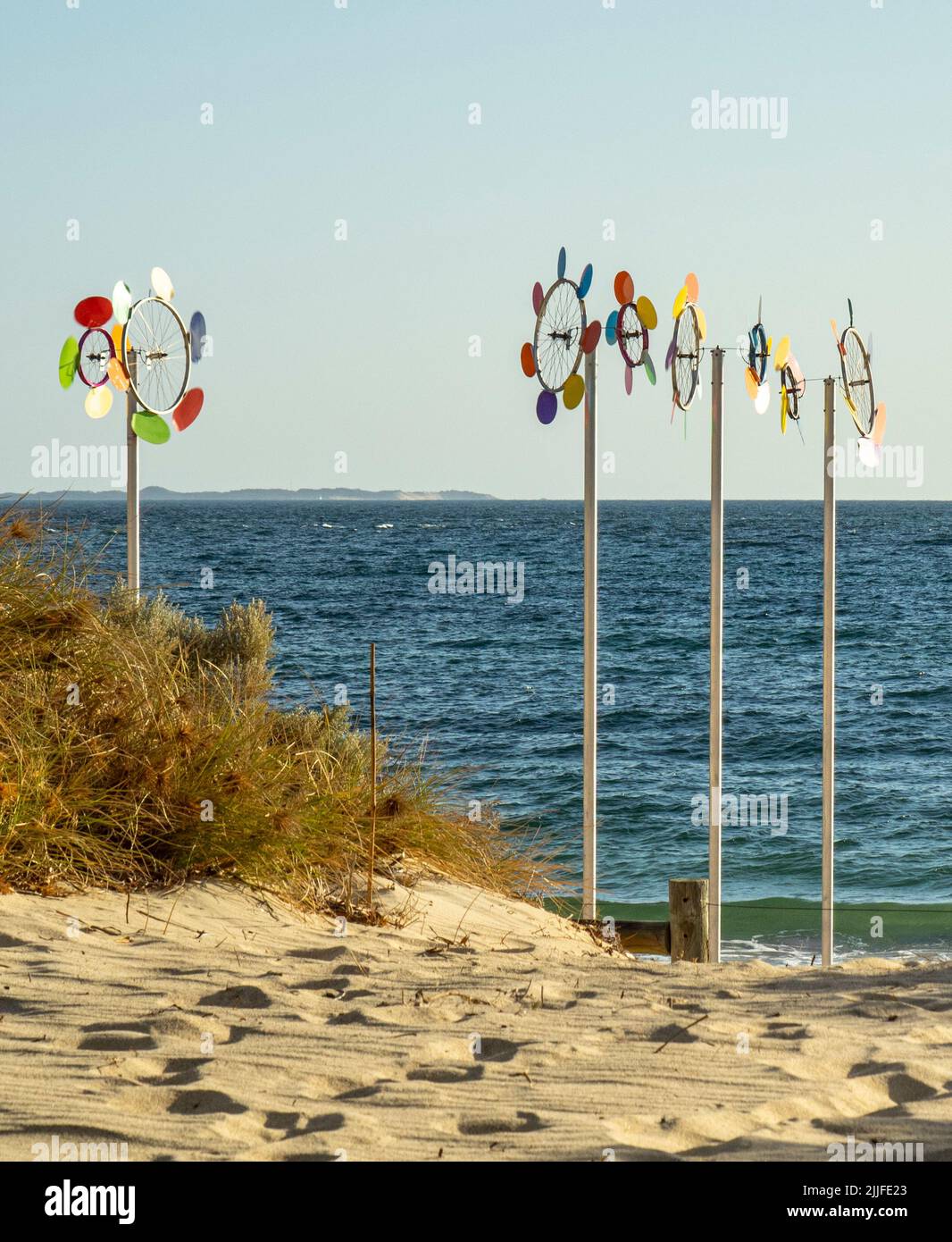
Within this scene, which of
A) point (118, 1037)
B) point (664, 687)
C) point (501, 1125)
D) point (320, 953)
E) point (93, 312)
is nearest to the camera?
point (501, 1125)

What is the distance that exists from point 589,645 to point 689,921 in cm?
162

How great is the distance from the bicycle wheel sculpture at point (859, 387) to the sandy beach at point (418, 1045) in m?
4.62

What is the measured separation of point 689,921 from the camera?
23.9 ft

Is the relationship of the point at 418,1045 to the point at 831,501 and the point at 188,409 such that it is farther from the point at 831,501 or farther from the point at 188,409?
the point at 831,501

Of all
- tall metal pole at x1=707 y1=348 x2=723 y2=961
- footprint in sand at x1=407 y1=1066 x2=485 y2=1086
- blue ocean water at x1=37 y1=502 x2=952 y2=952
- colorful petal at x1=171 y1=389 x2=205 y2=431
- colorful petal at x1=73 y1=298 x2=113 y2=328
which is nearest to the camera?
footprint in sand at x1=407 y1=1066 x2=485 y2=1086

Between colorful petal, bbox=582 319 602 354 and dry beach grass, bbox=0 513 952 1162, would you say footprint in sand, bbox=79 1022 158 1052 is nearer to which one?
dry beach grass, bbox=0 513 952 1162

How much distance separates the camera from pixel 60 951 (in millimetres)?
4789

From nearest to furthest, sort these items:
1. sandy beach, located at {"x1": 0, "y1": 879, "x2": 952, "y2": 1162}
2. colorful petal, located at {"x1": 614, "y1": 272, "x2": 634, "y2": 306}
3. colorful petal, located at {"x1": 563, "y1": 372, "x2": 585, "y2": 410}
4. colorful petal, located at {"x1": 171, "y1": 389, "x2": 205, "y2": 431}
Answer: sandy beach, located at {"x1": 0, "y1": 879, "x2": 952, "y2": 1162}, colorful petal, located at {"x1": 171, "y1": 389, "x2": 205, "y2": 431}, colorful petal, located at {"x1": 563, "y1": 372, "x2": 585, "y2": 410}, colorful petal, located at {"x1": 614, "y1": 272, "x2": 634, "y2": 306}

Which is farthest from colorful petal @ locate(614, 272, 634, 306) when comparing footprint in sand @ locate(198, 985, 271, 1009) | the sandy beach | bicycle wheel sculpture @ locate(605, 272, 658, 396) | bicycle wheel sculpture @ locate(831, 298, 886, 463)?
footprint in sand @ locate(198, 985, 271, 1009)

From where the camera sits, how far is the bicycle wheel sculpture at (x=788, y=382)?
29.4 ft

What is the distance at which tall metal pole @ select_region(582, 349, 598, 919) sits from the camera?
749cm

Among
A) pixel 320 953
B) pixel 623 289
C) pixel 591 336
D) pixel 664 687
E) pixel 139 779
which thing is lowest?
pixel 664 687

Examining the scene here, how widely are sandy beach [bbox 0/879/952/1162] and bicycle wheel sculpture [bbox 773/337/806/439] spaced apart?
14.9 ft

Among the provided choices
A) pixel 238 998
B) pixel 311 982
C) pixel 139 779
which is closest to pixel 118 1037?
pixel 238 998
